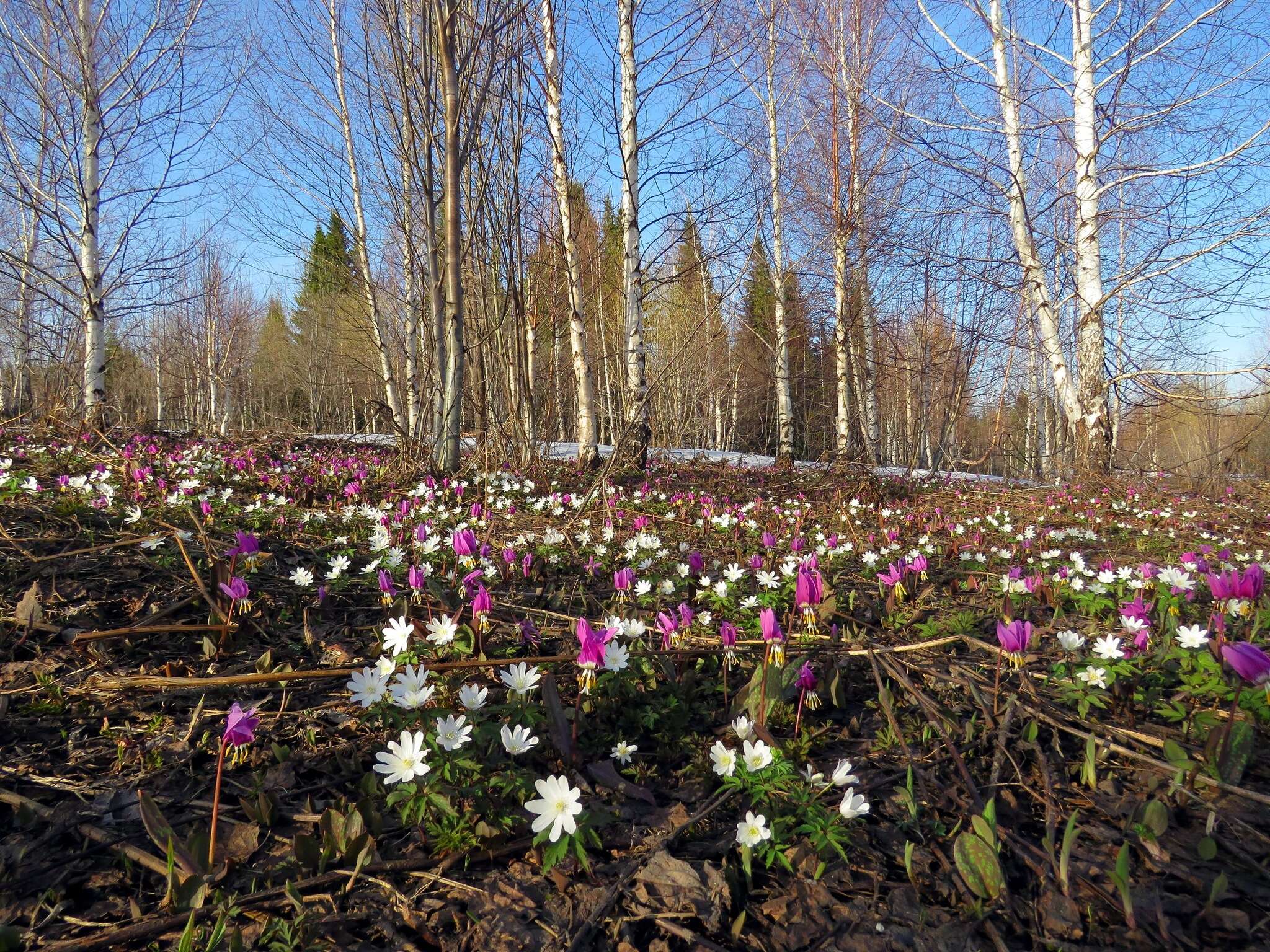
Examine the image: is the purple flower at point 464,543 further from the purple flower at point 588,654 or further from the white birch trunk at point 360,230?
the white birch trunk at point 360,230

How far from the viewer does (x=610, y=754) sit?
1735 mm

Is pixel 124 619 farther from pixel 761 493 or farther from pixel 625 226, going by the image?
pixel 625 226

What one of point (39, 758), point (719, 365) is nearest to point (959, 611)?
point (39, 758)

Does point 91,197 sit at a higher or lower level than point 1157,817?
higher

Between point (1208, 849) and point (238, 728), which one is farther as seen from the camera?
point (238, 728)

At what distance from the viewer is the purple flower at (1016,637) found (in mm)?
1813

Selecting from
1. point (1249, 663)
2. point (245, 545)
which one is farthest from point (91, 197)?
point (1249, 663)

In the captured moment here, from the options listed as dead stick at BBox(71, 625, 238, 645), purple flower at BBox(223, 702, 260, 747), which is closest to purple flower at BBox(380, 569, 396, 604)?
dead stick at BBox(71, 625, 238, 645)

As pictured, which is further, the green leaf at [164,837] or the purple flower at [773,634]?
the purple flower at [773,634]

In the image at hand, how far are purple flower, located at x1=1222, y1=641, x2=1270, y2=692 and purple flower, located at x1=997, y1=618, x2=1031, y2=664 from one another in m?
0.42

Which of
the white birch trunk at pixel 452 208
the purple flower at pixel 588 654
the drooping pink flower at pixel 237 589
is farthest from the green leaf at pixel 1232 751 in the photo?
the white birch trunk at pixel 452 208

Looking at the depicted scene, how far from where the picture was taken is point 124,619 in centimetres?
231

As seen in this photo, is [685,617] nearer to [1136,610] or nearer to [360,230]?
[1136,610]

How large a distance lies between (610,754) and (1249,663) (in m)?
1.52
